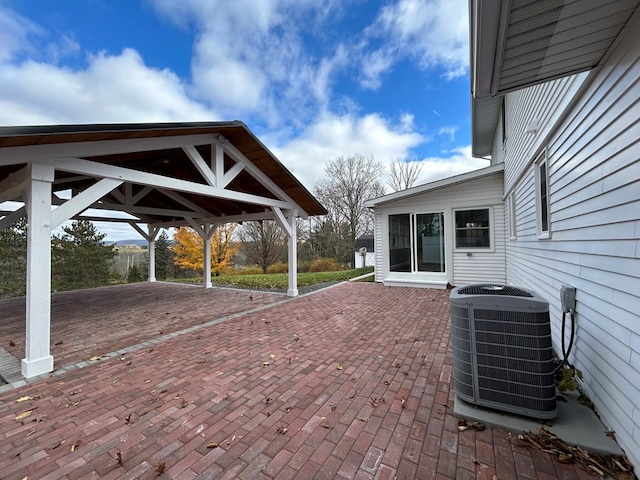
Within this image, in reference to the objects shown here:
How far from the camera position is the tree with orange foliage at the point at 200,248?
18391 mm

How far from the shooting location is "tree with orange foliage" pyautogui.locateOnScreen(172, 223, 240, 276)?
18391 mm

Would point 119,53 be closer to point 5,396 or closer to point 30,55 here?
point 30,55

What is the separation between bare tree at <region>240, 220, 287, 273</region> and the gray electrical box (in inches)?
828

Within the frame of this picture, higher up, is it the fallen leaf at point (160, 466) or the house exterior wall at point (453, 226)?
the house exterior wall at point (453, 226)

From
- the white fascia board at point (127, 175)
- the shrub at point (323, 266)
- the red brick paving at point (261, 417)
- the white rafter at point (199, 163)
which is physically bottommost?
the shrub at point (323, 266)

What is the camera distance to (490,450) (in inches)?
75.2

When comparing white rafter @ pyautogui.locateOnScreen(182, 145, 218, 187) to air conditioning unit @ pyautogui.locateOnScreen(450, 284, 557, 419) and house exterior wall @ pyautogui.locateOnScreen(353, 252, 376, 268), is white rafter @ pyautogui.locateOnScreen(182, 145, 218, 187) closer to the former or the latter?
air conditioning unit @ pyautogui.locateOnScreen(450, 284, 557, 419)

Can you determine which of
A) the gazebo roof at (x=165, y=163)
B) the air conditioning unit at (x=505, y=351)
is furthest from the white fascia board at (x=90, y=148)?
the air conditioning unit at (x=505, y=351)

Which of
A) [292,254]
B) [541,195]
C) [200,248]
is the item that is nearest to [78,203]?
[292,254]

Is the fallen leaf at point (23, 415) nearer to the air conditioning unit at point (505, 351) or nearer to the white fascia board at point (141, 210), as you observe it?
the air conditioning unit at point (505, 351)

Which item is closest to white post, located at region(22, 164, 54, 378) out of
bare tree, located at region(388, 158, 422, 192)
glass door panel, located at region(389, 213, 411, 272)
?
glass door panel, located at region(389, 213, 411, 272)

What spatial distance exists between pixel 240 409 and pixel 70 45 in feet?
37.2

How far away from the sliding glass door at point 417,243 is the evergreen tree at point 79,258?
56.3ft

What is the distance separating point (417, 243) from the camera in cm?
918
